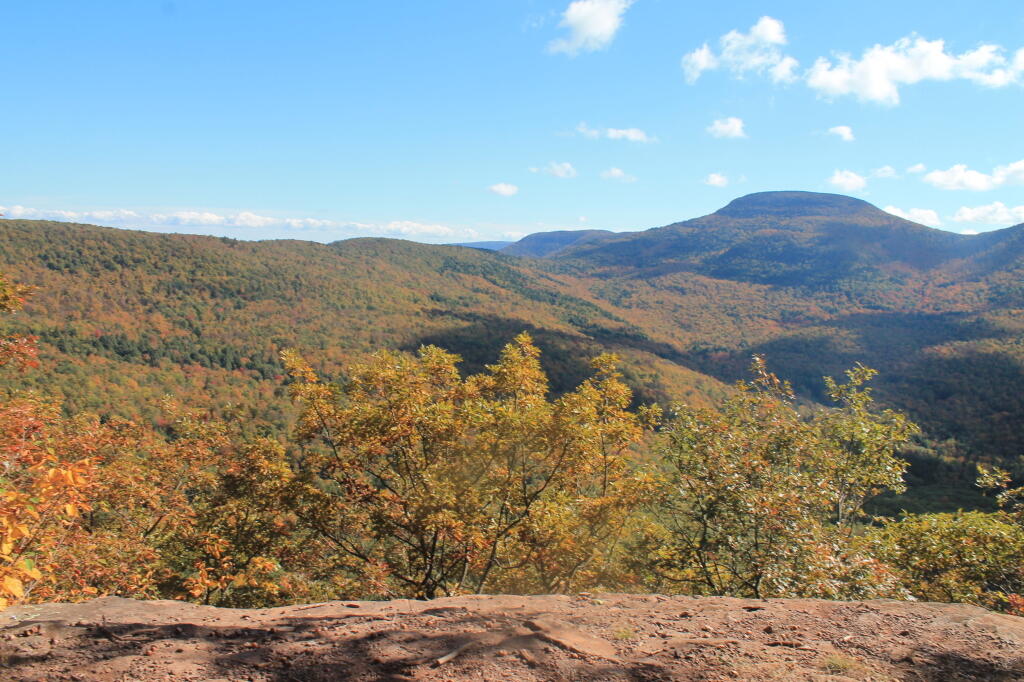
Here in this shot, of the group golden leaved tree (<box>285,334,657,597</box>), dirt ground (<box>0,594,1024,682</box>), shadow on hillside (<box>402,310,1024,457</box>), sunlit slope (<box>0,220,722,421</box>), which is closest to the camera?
dirt ground (<box>0,594,1024,682</box>)

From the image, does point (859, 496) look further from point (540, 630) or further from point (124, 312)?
point (124, 312)

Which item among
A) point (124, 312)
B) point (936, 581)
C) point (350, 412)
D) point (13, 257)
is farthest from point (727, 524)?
point (13, 257)

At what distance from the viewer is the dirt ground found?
17.3ft

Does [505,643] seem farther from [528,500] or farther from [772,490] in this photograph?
[772,490]

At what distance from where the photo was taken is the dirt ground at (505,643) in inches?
207

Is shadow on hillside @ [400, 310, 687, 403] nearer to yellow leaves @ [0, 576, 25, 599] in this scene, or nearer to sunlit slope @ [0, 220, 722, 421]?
sunlit slope @ [0, 220, 722, 421]

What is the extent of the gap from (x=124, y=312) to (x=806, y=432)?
17103 cm

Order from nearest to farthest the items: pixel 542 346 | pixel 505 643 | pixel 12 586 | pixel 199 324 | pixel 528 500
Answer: pixel 12 586 < pixel 505 643 < pixel 528 500 < pixel 542 346 < pixel 199 324

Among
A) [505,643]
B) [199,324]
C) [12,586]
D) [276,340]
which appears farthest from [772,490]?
[199,324]

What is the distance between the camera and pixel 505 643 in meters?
5.83

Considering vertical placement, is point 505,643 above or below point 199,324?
above

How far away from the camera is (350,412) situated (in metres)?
10.9

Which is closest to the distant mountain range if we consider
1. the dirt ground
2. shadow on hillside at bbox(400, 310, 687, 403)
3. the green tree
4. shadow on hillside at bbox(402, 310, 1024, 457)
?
shadow on hillside at bbox(402, 310, 1024, 457)

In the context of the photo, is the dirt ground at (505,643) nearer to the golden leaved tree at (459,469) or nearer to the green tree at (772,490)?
the green tree at (772,490)
